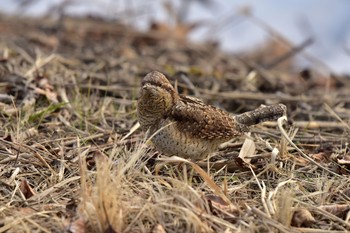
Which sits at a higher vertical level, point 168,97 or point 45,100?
point 168,97

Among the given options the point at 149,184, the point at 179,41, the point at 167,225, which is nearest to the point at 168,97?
the point at 149,184

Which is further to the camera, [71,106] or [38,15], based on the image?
[38,15]

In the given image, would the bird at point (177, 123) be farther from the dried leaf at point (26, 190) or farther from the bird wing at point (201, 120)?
the dried leaf at point (26, 190)

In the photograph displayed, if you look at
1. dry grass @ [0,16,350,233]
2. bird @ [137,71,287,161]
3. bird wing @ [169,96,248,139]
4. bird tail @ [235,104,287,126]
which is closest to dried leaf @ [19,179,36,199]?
dry grass @ [0,16,350,233]

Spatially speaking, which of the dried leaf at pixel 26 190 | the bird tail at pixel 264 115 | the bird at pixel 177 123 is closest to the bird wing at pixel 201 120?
the bird at pixel 177 123

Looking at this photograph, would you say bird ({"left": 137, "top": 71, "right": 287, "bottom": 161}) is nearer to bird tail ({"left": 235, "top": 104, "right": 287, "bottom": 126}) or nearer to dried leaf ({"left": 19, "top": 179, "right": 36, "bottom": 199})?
bird tail ({"left": 235, "top": 104, "right": 287, "bottom": 126})

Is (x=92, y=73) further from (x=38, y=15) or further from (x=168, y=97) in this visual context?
(x=38, y=15)

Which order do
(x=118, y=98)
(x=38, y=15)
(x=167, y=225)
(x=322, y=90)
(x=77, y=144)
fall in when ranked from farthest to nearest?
(x=38, y=15)
(x=322, y=90)
(x=118, y=98)
(x=77, y=144)
(x=167, y=225)
